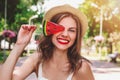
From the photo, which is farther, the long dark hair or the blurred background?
the blurred background

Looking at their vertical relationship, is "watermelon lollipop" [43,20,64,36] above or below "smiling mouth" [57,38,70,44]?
above

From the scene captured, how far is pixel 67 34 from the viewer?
62.4 inches

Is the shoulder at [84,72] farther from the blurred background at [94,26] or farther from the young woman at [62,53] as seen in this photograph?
the blurred background at [94,26]

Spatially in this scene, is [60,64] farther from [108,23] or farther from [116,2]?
[108,23]

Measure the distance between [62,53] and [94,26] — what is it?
12.8 meters

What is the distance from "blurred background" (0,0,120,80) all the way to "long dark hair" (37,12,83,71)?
852 cm

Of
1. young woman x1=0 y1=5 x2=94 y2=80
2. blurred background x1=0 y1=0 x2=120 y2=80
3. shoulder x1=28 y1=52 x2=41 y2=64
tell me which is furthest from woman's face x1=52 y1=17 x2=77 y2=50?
blurred background x1=0 y1=0 x2=120 y2=80

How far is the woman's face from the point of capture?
1.58 meters

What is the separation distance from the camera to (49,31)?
1596 millimetres

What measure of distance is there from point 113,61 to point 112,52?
38cm

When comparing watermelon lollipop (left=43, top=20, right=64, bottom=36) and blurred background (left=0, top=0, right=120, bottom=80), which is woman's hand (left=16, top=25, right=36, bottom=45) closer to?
watermelon lollipop (left=43, top=20, right=64, bottom=36)

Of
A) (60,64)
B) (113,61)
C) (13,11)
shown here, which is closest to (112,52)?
(113,61)

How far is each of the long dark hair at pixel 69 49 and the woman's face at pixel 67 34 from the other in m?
0.01

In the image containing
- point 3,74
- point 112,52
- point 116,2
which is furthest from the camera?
point 112,52
